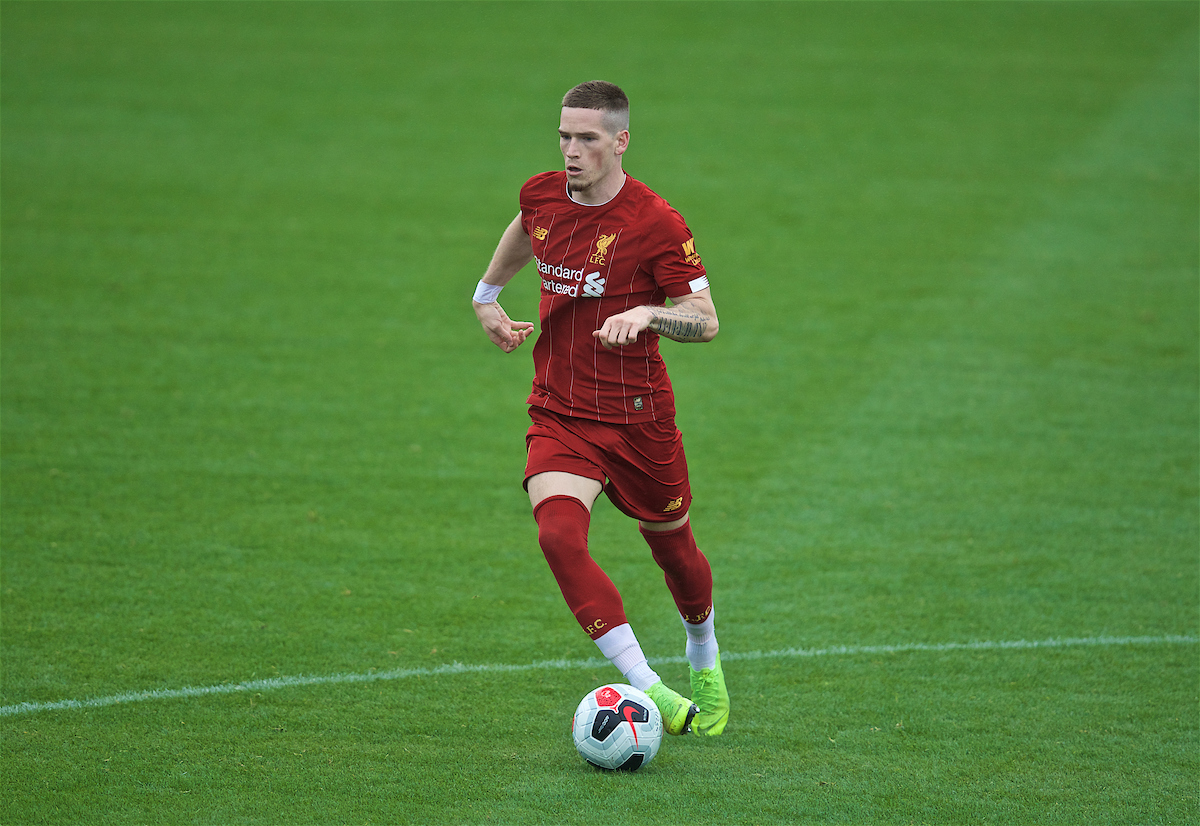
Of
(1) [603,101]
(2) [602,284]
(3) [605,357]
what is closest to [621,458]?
(3) [605,357]

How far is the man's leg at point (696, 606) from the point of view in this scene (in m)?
4.83

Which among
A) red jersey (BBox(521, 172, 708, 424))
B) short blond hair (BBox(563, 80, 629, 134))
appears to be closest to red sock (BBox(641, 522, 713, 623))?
red jersey (BBox(521, 172, 708, 424))

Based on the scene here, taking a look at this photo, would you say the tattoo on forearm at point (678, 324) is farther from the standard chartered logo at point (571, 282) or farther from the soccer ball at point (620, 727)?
the soccer ball at point (620, 727)

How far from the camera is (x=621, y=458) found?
4.58m

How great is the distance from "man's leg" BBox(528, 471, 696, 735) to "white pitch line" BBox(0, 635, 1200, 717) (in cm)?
114

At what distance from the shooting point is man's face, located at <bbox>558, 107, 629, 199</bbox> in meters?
4.38

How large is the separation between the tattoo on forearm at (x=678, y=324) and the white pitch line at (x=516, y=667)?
1.83m

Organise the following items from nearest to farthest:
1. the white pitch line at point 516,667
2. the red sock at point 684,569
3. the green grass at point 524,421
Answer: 1. the green grass at point 524,421
2. the red sock at point 684,569
3. the white pitch line at point 516,667

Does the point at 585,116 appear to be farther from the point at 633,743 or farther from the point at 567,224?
the point at 633,743

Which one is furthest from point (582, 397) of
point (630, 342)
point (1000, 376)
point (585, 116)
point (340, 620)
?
point (1000, 376)

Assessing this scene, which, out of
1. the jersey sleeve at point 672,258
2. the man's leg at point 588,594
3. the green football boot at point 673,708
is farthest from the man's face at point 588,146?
the green football boot at point 673,708

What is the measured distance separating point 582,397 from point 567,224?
640 mm

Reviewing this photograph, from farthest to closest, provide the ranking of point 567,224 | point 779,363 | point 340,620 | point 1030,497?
point 779,363 → point 1030,497 → point 340,620 → point 567,224

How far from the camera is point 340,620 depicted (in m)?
5.85
